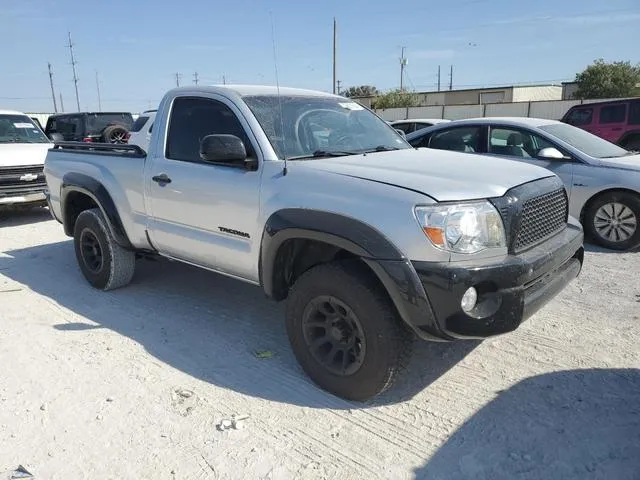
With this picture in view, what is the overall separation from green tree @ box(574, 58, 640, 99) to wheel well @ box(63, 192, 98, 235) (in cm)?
5089

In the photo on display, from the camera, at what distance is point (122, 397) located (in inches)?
130

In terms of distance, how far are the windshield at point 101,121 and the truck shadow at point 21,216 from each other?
4856 mm

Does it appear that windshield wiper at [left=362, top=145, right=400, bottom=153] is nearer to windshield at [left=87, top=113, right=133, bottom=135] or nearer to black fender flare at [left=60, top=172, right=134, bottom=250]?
black fender flare at [left=60, top=172, right=134, bottom=250]

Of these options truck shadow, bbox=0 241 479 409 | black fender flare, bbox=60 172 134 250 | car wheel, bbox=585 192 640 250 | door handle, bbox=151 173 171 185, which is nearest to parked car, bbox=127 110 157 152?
black fender flare, bbox=60 172 134 250

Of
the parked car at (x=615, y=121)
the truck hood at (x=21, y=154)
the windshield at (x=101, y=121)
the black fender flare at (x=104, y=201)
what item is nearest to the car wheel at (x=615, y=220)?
the black fender flare at (x=104, y=201)

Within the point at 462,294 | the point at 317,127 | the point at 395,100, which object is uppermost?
the point at 395,100

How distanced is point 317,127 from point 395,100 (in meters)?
48.6

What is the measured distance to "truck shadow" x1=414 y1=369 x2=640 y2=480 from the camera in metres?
2.56

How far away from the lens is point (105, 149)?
514 centimetres

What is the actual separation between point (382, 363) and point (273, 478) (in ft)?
2.76

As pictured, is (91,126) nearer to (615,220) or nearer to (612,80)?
(615,220)

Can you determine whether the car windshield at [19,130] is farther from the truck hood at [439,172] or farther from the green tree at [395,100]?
the green tree at [395,100]

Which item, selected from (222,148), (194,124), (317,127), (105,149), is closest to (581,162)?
(317,127)

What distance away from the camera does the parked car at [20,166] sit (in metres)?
8.68
